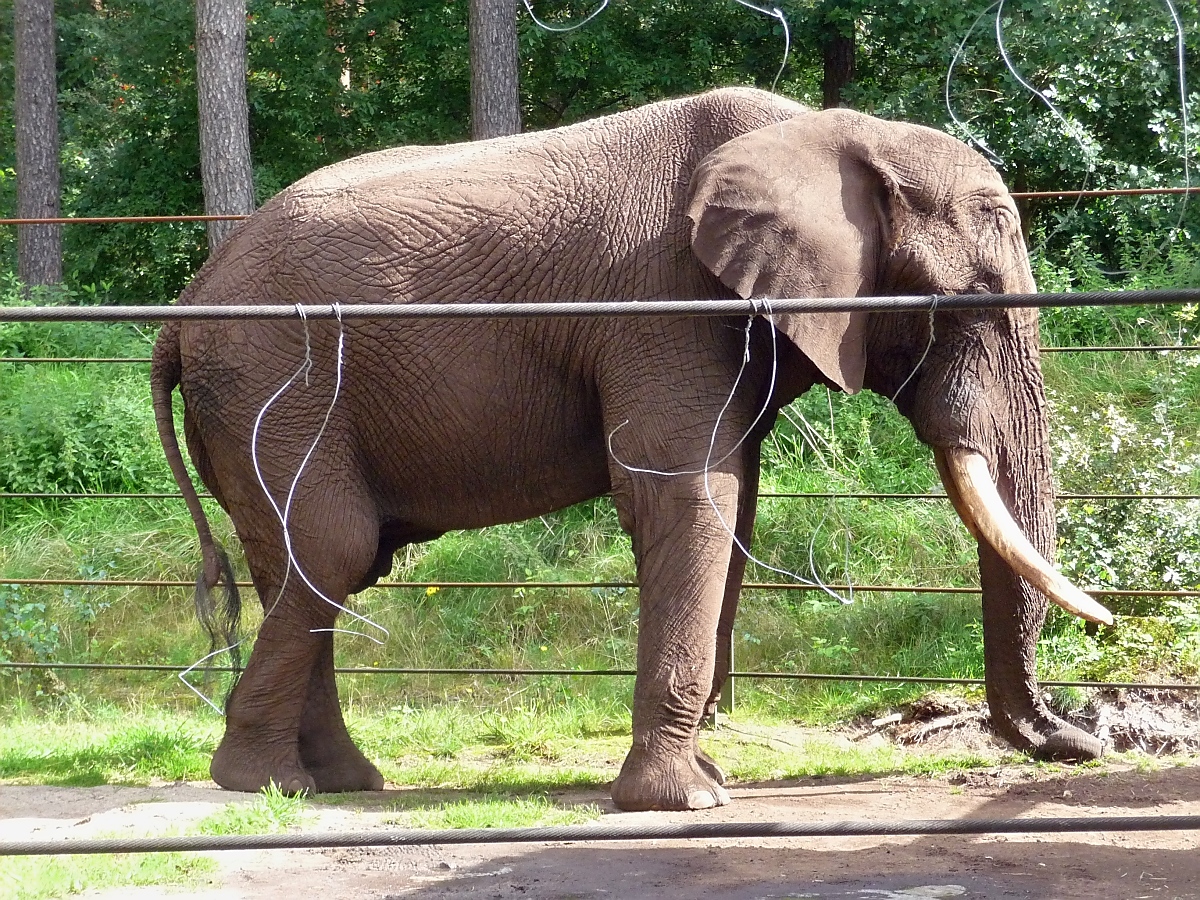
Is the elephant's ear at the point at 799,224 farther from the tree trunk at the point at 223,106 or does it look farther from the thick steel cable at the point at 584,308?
the tree trunk at the point at 223,106

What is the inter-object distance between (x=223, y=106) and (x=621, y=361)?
26.7ft

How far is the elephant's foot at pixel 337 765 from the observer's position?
5254 millimetres

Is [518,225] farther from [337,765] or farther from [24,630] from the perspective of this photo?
[24,630]

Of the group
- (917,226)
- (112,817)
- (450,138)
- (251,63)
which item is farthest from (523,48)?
(112,817)

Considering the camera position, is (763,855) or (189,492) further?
(189,492)

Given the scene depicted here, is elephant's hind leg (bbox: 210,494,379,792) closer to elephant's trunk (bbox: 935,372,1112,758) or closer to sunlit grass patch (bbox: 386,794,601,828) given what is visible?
sunlit grass patch (bbox: 386,794,601,828)

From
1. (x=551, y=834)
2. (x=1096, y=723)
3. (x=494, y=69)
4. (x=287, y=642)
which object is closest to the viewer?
(x=551, y=834)

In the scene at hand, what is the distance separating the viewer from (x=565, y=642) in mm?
7281

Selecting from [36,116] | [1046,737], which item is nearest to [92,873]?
[1046,737]

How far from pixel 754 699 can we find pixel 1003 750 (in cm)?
130

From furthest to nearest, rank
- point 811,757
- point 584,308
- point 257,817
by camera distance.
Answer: point 811,757 → point 257,817 → point 584,308

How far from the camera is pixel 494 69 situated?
10.7 metres

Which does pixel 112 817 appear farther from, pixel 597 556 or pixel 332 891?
pixel 597 556

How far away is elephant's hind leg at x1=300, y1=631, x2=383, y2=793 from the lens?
527 centimetres
